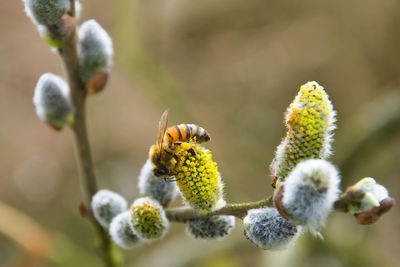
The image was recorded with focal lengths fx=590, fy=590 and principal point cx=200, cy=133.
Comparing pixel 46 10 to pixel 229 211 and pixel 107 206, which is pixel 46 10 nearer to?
pixel 107 206

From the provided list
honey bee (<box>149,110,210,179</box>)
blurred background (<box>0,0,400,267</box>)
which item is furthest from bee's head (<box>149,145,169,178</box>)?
blurred background (<box>0,0,400,267</box>)

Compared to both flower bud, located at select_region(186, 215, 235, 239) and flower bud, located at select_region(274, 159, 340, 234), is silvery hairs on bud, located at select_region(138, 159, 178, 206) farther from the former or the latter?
flower bud, located at select_region(274, 159, 340, 234)

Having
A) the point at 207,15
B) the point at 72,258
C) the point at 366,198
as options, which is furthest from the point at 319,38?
the point at 366,198

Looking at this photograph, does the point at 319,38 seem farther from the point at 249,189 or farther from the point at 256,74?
the point at 249,189

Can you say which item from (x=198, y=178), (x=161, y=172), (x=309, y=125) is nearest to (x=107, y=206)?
(x=161, y=172)

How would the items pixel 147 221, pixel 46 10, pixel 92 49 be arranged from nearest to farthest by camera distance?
pixel 147 221
pixel 46 10
pixel 92 49
